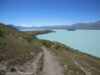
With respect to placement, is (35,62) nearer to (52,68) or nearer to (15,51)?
(52,68)

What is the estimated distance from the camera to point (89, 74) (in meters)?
19.3

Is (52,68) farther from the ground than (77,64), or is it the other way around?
(52,68)

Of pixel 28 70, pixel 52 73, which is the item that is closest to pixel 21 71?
pixel 28 70

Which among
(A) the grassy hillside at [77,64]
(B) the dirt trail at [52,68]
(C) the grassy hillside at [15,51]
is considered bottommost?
(A) the grassy hillside at [77,64]

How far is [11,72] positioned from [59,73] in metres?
6.52

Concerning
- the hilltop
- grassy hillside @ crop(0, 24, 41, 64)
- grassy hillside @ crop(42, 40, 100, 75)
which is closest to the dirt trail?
the hilltop

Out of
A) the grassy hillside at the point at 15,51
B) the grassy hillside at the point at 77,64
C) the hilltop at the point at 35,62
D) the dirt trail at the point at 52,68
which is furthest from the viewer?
the grassy hillside at the point at 77,64

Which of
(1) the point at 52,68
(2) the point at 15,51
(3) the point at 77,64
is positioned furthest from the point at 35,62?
(3) the point at 77,64

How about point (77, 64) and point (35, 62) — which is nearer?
point (35, 62)

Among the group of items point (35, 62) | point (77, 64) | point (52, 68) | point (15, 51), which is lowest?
point (77, 64)

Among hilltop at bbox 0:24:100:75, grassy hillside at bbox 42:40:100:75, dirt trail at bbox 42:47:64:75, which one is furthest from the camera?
grassy hillside at bbox 42:40:100:75

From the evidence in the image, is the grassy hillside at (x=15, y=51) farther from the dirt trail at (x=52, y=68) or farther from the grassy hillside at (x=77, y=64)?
the grassy hillside at (x=77, y=64)

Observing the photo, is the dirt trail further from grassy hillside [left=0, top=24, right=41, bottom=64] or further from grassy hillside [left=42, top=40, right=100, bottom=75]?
grassy hillside [left=0, top=24, right=41, bottom=64]

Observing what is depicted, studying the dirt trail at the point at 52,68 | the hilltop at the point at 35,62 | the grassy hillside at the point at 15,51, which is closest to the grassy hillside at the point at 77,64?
the hilltop at the point at 35,62
